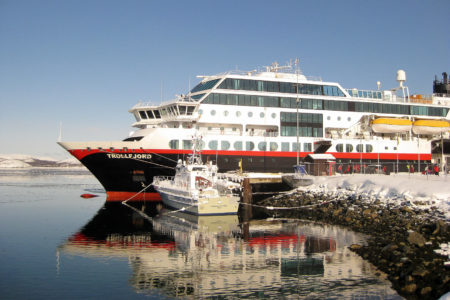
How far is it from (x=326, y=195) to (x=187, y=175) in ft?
36.2

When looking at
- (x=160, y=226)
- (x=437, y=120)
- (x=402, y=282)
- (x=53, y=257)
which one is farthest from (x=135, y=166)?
(x=437, y=120)

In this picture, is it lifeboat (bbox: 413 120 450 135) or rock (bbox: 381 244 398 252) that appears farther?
lifeboat (bbox: 413 120 450 135)

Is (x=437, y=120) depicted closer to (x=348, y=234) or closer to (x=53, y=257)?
(x=348, y=234)

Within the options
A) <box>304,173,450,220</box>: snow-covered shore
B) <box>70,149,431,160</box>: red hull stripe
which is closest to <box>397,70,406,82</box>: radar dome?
<box>70,149,431,160</box>: red hull stripe

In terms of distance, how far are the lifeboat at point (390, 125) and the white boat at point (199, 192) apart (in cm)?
2075

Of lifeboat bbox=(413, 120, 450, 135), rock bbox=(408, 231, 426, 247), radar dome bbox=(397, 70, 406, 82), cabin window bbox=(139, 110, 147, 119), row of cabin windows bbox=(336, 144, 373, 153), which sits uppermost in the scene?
radar dome bbox=(397, 70, 406, 82)

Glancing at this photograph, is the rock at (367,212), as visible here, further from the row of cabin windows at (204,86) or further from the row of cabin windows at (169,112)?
the row of cabin windows at (204,86)

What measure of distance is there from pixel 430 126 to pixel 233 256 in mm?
36597

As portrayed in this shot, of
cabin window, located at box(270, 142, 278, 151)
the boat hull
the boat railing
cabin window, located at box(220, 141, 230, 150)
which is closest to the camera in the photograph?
the boat hull

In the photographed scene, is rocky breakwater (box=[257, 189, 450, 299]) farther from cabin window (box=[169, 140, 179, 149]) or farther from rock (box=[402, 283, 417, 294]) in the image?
cabin window (box=[169, 140, 179, 149])

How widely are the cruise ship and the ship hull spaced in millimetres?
90

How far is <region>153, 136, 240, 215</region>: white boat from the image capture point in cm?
2875

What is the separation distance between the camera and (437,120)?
47.5 m

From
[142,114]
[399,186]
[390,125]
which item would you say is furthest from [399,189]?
[142,114]
